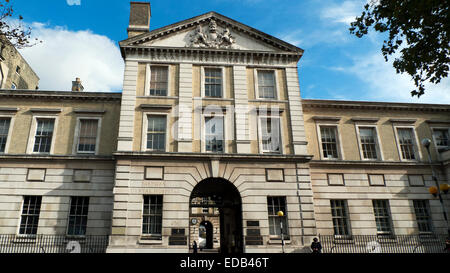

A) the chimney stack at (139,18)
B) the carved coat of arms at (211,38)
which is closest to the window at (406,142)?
the carved coat of arms at (211,38)

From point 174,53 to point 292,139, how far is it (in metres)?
10.5

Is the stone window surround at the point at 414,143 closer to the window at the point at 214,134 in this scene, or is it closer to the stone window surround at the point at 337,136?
the stone window surround at the point at 337,136

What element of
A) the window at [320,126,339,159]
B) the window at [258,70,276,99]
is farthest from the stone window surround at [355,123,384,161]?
the window at [258,70,276,99]

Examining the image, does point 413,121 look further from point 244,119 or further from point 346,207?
point 244,119

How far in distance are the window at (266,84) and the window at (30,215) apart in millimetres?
16811

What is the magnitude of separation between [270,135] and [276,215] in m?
5.40

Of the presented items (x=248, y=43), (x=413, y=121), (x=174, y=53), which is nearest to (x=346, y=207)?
(x=413, y=121)

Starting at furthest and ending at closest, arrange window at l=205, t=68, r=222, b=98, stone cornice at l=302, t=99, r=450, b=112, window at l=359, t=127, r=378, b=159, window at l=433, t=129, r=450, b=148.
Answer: window at l=433, t=129, r=450, b=148 < stone cornice at l=302, t=99, r=450, b=112 < window at l=359, t=127, r=378, b=159 < window at l=205, t=68, r=222, b=98

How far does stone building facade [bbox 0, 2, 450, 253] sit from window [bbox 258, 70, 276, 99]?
8cm

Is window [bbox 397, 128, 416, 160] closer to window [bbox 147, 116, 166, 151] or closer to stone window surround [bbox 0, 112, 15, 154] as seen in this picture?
window [bbox 147, 116, 166, 151]

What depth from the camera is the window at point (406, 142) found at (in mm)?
23141

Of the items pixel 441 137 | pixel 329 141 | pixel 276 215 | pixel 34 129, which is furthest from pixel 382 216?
pixel 34 129

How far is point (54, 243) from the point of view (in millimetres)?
18438

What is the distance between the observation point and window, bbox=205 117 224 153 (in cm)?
2002
